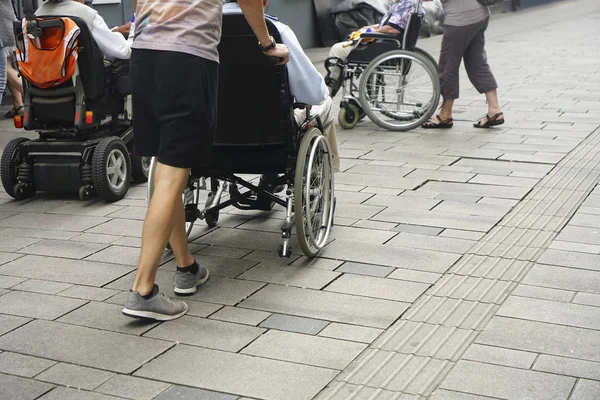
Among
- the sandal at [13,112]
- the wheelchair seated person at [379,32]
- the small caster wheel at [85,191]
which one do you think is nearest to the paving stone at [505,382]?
the small caster wheel at [85,191]

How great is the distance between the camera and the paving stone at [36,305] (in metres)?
4.35

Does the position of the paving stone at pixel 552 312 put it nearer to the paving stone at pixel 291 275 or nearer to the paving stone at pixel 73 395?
the paving stone at pixel 291 275

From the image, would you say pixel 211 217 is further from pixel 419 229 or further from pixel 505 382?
pixel 505 382

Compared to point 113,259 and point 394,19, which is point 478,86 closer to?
point 394,19

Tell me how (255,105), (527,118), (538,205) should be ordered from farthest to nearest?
(527,118)
(538,205)
(255,105)

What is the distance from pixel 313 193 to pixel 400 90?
3816 mm

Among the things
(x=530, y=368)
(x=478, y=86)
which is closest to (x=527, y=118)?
(x=478, y=86)

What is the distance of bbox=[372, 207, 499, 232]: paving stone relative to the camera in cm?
573

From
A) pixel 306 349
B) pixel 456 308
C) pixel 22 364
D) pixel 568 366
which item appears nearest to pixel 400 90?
pixel 456 308

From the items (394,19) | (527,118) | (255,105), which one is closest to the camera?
(255,105)

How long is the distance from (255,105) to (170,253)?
949 millimetres

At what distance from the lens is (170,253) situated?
5238 millimetres

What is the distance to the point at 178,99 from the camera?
4.15 meters

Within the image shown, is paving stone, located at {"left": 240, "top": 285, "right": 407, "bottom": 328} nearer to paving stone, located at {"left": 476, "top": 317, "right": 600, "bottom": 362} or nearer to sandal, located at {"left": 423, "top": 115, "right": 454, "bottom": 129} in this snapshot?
paving stone, located at {"left": 476, "top": 317, "right": 600, "bottom": 362}
